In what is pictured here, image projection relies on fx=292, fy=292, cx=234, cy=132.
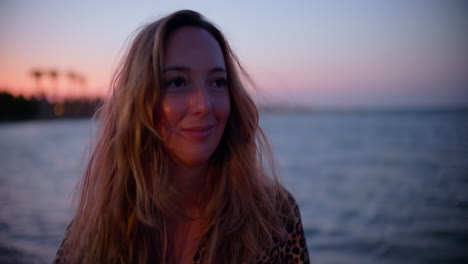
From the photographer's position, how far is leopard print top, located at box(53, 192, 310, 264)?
6.17ft

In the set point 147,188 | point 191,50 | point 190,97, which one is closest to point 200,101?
point 190,97

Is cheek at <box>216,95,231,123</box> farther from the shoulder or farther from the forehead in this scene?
the shoulder

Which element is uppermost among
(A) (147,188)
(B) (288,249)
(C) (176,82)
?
(C) (176,82)

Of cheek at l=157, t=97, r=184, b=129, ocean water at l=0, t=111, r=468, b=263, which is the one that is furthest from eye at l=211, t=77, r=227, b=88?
ocean water at l=0, t=111, r=468, b=263

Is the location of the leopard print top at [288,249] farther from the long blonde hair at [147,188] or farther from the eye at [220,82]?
the eye at [220,82]

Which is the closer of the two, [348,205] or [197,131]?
[197,131]

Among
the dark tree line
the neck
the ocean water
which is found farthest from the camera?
the dark tree line

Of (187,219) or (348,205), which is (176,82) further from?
(348,205)

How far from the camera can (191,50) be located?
1.79m

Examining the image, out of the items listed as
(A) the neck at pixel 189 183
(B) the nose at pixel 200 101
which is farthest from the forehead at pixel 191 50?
(A) the neck at pixel 189 183

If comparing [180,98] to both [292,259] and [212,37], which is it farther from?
[292,259]

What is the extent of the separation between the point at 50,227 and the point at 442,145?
57.3 feet

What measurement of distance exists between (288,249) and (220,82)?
1.20 meters

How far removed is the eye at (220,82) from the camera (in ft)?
6.21
